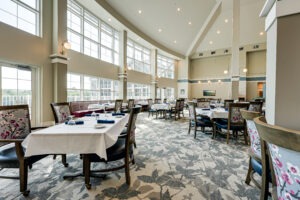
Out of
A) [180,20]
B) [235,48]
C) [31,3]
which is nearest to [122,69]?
[180,20]

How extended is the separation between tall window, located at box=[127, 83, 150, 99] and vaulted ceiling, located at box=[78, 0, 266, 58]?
127 inches

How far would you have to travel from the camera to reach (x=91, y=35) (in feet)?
26.7

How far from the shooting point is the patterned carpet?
185 cm

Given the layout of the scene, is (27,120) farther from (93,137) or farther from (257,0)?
(257,0)

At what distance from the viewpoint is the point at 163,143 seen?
3873 millimetres

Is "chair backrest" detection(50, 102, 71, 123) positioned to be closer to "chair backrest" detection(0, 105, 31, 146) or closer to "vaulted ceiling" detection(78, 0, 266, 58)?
"chair backrest" detection(0, 105, 31, 146)

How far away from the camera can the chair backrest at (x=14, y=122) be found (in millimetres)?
2000

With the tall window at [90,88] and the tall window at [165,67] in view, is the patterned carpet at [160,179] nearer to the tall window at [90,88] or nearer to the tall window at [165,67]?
the tall window at [90,88]

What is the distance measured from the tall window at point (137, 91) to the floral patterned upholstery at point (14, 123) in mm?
8932

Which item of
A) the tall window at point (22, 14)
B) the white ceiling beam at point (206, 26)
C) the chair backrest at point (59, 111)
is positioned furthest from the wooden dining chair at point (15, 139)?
the white ceiling beam at point (206, 26)

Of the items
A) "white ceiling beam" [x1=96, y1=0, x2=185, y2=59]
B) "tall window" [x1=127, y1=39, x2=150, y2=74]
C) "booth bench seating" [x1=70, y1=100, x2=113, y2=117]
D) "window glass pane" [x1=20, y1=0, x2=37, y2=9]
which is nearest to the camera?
"window glass pane" [x1=20, y1=0, x2=37, y2=9]

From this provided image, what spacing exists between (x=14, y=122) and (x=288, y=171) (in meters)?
2.82

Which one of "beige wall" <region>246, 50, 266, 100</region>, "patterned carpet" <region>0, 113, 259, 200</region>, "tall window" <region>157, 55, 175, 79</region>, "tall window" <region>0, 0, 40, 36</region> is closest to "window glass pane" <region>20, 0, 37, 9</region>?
"tall window" <region>0, 0, 40, 36</region>

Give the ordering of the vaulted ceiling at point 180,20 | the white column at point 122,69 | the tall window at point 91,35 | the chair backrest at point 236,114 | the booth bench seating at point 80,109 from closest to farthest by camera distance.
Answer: the chair backrest at point 236,114 → the booth bench seating at point 80,109 → the tall window at point 91,35 → the vaulted ceiling at point 180,20 → the white column at point 122,69
